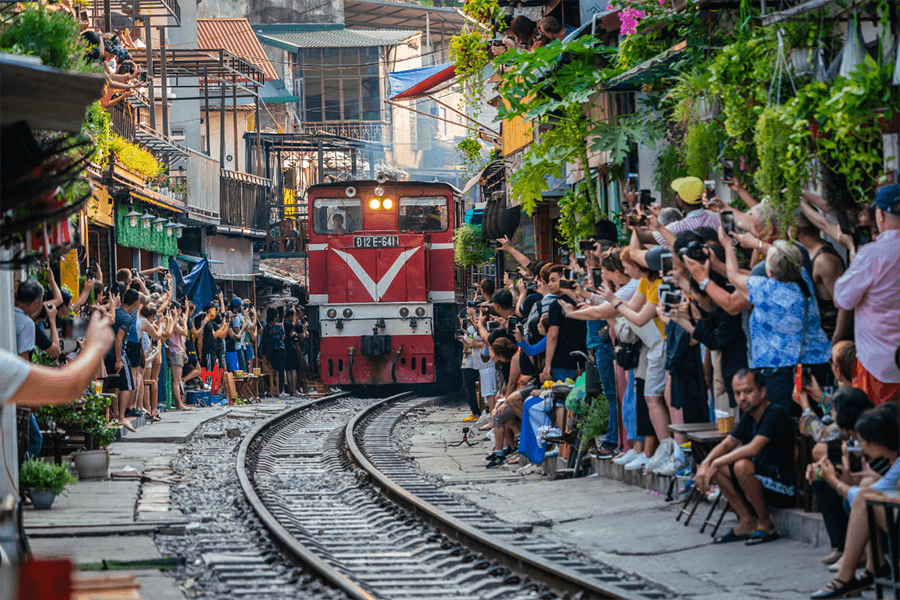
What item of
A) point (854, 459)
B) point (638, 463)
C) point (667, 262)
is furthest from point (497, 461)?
point (854, 459)

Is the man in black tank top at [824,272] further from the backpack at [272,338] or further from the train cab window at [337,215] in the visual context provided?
the backpack at [272,338]

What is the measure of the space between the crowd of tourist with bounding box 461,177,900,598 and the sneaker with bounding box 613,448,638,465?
0.04 ft

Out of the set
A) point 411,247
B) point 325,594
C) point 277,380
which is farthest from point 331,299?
point 325,594

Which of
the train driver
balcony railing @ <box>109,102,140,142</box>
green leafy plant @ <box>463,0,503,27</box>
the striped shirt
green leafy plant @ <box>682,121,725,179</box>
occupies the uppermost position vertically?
green leafy plant @ <box>463,0,503,27</box>

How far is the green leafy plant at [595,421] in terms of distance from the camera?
10648mm

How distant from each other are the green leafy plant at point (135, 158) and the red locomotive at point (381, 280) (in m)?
2.99

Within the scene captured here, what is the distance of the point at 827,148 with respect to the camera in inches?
284

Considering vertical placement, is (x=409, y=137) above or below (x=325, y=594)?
above

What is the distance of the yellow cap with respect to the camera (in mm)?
9219

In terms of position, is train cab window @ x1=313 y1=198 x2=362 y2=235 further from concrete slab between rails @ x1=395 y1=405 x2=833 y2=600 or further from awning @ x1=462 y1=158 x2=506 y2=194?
concrete slab between rails @ x1=395 y1=405 x2=833 y2=600

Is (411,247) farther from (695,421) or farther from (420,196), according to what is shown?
(695,421)

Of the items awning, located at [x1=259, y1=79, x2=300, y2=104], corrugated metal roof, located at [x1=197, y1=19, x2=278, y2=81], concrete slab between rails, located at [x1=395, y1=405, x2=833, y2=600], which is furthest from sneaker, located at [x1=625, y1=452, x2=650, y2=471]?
awning, located at [x1=259, y1=79, x2=300, y2=104]

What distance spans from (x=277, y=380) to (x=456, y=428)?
928cm

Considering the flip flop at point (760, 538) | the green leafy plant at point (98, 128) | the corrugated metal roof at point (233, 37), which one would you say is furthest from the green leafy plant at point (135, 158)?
the flip flop at point (760, 538)
